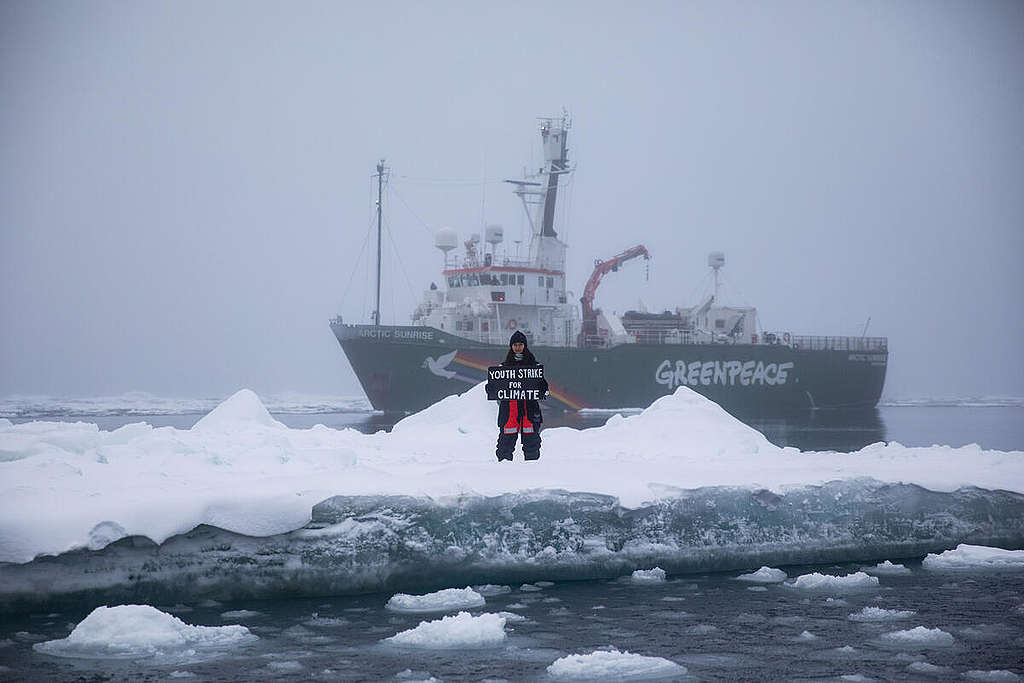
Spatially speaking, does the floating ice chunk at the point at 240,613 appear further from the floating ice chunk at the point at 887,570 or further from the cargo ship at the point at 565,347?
the cargo ship at the point at 565,347

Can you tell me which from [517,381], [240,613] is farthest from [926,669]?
[517,381]

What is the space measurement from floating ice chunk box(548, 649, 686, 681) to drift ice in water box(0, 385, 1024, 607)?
2.32 metres

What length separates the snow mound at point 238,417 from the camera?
39.9 feet

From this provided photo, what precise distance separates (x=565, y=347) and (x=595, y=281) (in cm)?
657

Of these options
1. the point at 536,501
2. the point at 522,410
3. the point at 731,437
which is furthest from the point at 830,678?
the point at 731,437

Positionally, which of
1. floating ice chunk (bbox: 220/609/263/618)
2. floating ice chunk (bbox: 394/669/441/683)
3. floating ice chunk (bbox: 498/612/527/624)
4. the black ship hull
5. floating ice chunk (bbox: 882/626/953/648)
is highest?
the black ship hull

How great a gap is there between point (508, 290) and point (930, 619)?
3671cm

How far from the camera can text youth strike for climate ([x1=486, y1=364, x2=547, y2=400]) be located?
30.5 ft

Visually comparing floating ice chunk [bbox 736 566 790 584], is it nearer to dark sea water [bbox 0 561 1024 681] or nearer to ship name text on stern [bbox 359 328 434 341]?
dark sea water [bbox 0 561 1024 681]

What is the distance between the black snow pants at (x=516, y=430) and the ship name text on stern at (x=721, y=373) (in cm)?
3504

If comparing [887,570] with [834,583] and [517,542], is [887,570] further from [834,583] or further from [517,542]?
[517,542]

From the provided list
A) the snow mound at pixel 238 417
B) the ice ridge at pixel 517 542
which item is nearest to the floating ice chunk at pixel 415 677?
the ice ridge at pixel 517 542

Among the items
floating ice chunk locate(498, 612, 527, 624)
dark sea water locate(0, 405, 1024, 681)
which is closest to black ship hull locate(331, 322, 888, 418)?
dark sea water locate(0, 405, 1024, 681)

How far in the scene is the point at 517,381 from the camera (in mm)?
9312
